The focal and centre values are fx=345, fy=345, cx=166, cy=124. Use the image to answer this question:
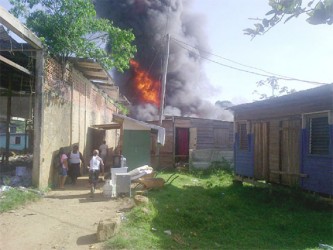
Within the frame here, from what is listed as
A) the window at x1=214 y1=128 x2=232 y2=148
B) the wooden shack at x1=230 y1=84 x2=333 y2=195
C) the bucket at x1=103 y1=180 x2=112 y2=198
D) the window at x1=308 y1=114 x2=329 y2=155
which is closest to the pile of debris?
the bucket at x1=103 y1=180 x2=112 y2=198

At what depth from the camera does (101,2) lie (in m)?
33.8

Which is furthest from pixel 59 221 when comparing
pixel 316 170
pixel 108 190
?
pixel 316 170

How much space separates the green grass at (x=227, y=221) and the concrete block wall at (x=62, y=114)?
3751 millimetres

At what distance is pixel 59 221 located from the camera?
7.91 meters

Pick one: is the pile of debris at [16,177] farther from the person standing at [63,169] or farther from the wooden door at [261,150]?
the wooden door at [261,150]

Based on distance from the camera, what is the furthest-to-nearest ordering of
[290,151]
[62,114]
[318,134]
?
[62,114]
[290,151]
[318,134]

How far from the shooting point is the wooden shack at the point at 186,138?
20.5m

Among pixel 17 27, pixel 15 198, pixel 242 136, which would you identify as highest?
pixel 17 27

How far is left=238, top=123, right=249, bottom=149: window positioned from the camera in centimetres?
1430

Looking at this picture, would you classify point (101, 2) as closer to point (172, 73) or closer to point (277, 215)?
point (172, 73)

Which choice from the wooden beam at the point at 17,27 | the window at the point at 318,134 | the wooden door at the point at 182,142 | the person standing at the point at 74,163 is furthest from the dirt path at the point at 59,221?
the wooden door at the point at 182,142

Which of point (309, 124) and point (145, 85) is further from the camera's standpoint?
point (145, 85)

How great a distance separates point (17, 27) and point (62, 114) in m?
4.72

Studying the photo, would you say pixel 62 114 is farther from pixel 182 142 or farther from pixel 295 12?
pixel 295 12
